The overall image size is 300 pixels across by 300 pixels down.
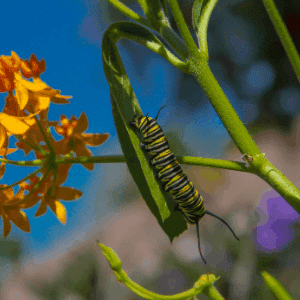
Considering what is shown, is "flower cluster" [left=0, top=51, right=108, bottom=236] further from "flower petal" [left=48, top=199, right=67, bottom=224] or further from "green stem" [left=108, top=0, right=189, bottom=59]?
"green stem" [left=108, top=0, right=189, bottom=59]

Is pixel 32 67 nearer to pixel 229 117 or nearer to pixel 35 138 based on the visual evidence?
pixel 35 138

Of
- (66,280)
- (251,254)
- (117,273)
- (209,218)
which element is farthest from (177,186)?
(66,280)

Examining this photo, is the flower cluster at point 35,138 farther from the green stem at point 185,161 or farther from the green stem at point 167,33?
the green stem at point 167,33

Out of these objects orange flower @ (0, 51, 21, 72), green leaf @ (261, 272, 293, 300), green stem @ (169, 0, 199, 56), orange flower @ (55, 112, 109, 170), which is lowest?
green leaf @ (261, 272, 293, 300)

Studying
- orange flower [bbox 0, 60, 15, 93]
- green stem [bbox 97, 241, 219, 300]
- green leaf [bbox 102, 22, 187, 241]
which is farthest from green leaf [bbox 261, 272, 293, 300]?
orange flower [bbox 0, 60, 15, 93]

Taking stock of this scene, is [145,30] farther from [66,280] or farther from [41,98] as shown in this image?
[66,280]

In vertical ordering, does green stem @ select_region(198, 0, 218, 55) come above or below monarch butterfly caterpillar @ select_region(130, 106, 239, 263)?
A: above

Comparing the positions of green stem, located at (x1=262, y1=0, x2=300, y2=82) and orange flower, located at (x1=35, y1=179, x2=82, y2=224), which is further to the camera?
orange flower, located at (x1=35, y1=179, x2=82, y2=224)
